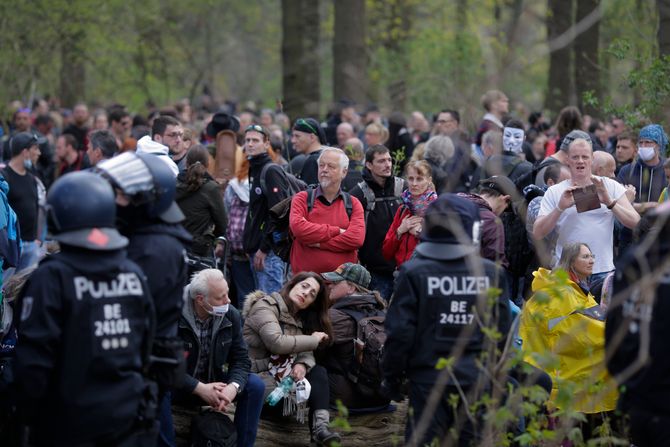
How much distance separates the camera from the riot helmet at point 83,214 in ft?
17.5

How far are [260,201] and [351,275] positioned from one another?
5.76 feet

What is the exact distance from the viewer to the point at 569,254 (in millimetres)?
8523

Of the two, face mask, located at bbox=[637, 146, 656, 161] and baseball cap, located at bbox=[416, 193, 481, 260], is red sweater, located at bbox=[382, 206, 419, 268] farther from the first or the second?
baseball cap, located at bbox=[416, 193, 481, 260]

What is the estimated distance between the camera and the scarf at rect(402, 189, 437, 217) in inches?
378

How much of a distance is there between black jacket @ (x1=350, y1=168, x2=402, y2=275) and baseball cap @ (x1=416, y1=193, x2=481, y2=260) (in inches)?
149

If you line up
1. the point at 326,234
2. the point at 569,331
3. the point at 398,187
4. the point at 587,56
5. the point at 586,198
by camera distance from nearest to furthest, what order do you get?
the point at 569,331
the point at 586,198
the point at 326,234
the point at 398,187
the point at 587,56

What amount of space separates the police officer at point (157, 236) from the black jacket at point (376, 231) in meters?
4.33

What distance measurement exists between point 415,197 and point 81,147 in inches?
373

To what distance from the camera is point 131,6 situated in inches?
1180

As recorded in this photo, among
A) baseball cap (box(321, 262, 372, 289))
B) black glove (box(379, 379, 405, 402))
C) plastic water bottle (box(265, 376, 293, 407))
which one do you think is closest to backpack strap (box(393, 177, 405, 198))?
baseball cap (box(321, 262, 372, 289))

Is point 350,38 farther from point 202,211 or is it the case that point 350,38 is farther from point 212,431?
point 212,431

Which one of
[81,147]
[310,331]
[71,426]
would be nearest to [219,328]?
→ [310,331]

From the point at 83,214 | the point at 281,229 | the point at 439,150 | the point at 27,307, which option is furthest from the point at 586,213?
the point at 27,307

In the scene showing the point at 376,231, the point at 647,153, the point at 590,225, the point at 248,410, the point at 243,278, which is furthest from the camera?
the point at 243,278
